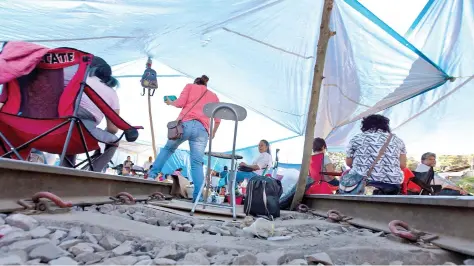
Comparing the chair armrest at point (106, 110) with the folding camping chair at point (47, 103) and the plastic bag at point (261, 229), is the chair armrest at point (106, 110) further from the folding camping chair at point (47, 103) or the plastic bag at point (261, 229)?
the plastic bag at point (261, 229)

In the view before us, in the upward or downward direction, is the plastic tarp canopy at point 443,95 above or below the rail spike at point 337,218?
above

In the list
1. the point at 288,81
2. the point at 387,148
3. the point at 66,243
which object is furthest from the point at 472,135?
the point at 66,243

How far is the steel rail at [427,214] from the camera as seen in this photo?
60.8 inches

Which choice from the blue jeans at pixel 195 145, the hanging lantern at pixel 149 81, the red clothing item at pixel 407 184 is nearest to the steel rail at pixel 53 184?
the blue jeans at pixel 195 145

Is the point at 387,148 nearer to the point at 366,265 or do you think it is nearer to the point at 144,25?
the point at 366,265

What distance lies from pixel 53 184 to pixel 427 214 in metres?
2.05

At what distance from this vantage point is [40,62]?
10.5ft

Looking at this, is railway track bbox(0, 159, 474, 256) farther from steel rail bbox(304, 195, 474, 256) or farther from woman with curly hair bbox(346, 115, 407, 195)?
woman with curly hair bbox(346, 115, 407, 195)

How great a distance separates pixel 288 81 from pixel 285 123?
8.55ft

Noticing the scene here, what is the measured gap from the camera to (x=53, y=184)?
2295 mm

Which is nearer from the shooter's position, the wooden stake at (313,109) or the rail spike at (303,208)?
the rail spike at (303,208)

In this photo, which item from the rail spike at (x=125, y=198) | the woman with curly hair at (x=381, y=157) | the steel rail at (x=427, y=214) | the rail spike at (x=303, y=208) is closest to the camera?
the steel rail at (x=427, y=214)

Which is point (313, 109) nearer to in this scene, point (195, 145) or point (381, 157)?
point (381, 157)

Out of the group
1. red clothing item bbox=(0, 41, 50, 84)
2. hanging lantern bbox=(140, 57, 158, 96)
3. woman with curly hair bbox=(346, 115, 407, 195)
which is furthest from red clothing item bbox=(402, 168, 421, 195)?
hanging lantern bbox=(140, 57, 158, 96)
